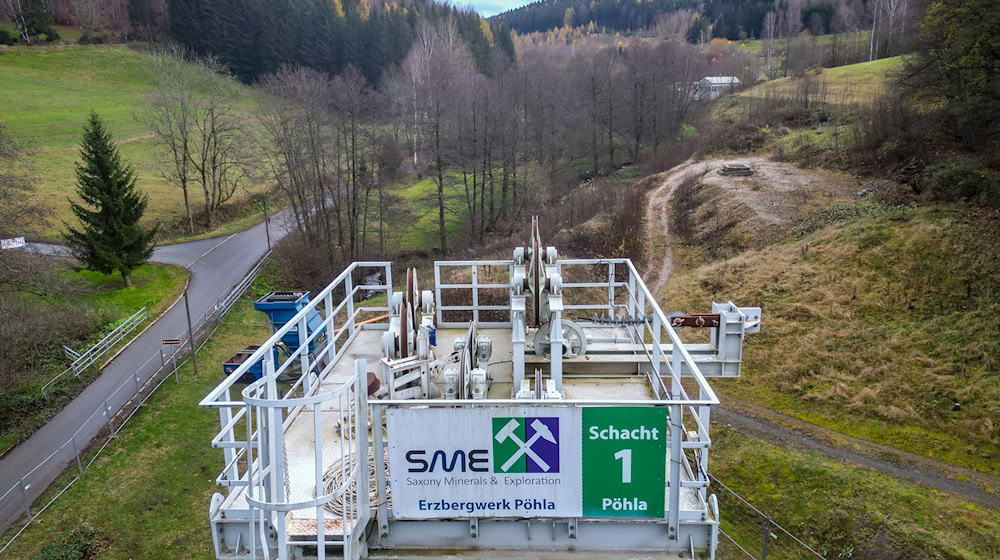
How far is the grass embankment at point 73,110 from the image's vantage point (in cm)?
4807

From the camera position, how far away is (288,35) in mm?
92562

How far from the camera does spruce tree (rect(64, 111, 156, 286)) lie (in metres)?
33.0

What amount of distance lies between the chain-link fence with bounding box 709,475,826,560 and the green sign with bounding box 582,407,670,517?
320 inches

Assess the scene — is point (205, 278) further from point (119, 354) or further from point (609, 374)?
point (609, 374)

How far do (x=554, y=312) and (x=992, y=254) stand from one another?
22915 mm

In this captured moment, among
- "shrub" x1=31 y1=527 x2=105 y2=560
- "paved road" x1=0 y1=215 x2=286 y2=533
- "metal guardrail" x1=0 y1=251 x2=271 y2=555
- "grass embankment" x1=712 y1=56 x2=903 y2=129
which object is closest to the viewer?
"shrub" x1=31 y1=527 x2=105 y2=560

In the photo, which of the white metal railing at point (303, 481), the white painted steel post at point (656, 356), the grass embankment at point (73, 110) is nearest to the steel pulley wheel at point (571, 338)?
the white painted steel post at point (656, 356)

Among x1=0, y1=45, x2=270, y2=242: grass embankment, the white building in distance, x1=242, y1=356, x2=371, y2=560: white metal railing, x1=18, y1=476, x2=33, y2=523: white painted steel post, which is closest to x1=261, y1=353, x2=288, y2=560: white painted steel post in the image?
x1=242, y1=356, x2=371, y2=560: white metal railing

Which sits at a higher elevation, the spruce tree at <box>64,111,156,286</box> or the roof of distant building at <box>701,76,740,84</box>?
the roof of distant building at <box>701,76,740,84</box>

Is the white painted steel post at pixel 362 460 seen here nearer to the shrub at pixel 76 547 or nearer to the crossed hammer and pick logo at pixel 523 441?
the crossed hammer and pick logo at pixel 523 441

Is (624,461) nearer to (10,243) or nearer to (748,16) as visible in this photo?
(10,243)

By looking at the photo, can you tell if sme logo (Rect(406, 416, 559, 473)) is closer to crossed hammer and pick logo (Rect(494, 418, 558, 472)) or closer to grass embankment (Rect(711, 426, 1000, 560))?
crossed hammer and pick logo (Rect(494, 418, 558, 472))

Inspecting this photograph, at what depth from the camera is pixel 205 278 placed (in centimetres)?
3647

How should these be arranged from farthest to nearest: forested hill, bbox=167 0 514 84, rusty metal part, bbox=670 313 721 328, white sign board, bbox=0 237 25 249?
1. forested hill, bbox=167 0 514 84
2. white sign board, bbox=0 237 25 249
3. rusty metal part, bbox=670 313 721 328
